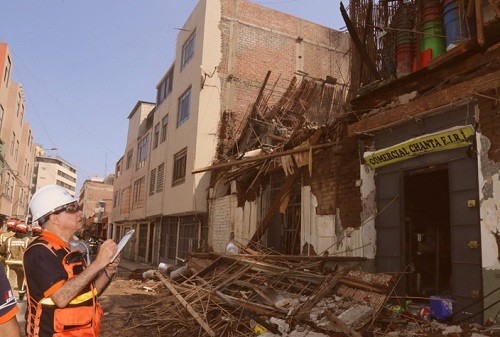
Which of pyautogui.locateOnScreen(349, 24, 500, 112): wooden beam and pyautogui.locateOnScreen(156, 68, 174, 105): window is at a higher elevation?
pyautogui.locateOnScreen(156, 68, 174, 105): window

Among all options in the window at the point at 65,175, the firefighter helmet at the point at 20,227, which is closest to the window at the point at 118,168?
the firefighter helmet at the point at 20,227

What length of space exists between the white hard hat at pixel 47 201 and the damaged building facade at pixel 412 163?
5.72m

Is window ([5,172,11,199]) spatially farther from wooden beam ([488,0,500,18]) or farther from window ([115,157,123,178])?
wooden beam ([488,0,500,18])

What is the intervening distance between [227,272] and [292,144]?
4137mm

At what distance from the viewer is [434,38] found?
7250mm

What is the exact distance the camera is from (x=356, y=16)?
901 centimetres

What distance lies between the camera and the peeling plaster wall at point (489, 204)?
552cm

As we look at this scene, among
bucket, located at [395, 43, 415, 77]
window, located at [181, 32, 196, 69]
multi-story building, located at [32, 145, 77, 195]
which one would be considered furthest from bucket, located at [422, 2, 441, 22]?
multi-story building, located at [32, 145, 77, 195]

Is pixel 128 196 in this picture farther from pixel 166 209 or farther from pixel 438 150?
pixel 438 150

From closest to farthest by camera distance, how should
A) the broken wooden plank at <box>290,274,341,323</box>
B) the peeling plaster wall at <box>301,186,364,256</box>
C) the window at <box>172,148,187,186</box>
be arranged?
1. the broken wooden plank at <box>290,274,341,323</box>
2. the peeling plaster wall at <box>301,186,364,256</box>
3. the window at <box>172,148,187,186</box>

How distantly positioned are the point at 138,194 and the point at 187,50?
12.3 m

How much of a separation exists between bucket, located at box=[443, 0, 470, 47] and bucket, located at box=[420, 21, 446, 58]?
0.45 feet

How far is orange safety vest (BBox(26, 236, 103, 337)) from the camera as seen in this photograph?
7.56 ft

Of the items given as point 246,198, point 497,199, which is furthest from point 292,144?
point 497,199
